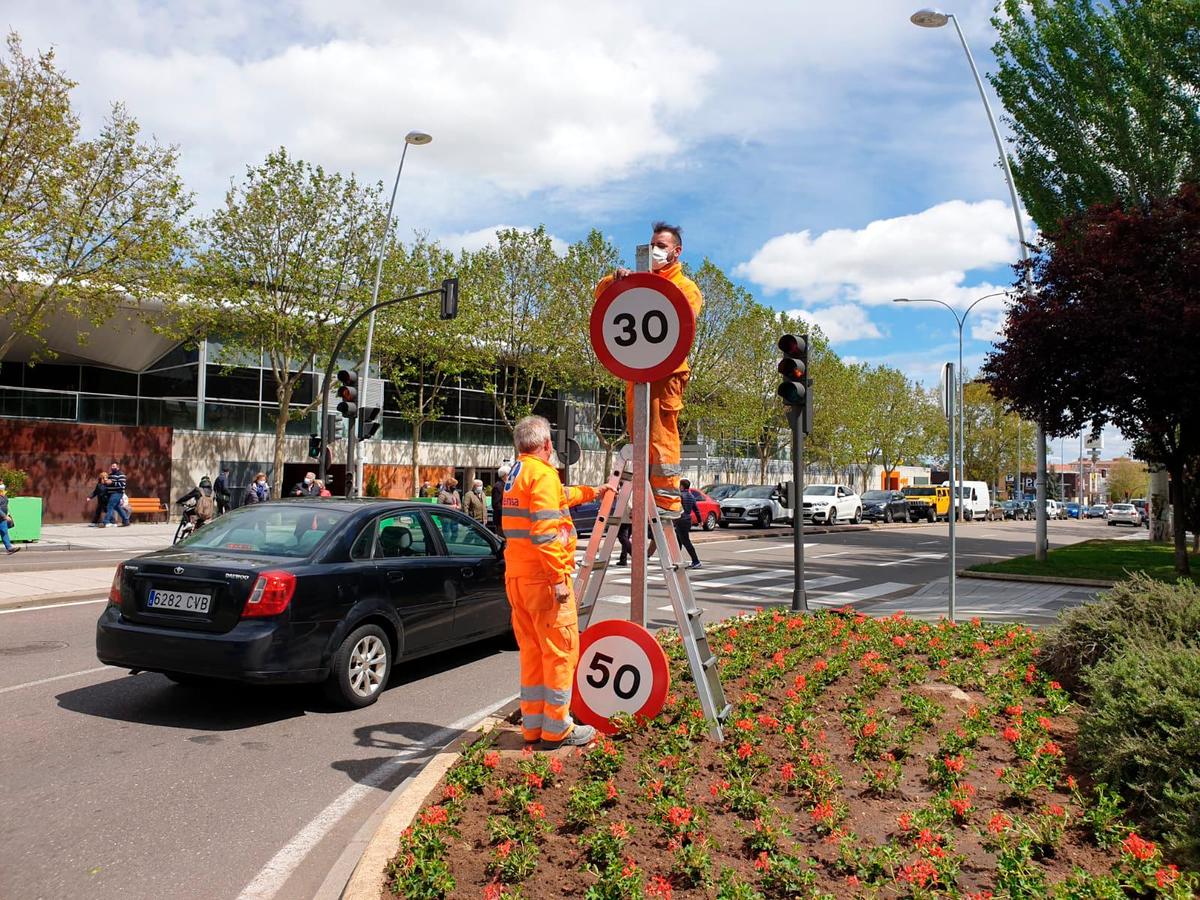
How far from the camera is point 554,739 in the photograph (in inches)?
187

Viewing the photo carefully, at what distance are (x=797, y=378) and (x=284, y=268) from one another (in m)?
22.0

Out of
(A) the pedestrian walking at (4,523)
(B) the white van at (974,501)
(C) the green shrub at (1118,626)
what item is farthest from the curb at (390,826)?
(B) the white van at (974,501)

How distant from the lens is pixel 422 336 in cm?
3353

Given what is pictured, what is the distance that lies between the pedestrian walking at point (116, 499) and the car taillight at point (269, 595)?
23969 mm

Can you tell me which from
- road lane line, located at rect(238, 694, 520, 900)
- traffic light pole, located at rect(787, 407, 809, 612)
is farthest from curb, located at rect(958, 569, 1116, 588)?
road lane line, located at rect(238, 694, 520, 900)

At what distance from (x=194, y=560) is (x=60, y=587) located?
25.2 feet

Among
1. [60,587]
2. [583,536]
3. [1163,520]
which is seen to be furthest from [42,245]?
[1163,520]

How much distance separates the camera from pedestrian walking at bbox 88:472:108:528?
26438mm

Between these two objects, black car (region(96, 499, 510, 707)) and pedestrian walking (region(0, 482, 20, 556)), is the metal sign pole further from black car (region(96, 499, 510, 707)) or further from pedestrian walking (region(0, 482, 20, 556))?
pedestrian walking (region(0, 482, 20, 556))

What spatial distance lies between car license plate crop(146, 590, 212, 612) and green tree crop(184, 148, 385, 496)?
74.7 feet

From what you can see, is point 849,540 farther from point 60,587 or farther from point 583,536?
point 60,587

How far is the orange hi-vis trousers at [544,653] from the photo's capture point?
470 centimetres

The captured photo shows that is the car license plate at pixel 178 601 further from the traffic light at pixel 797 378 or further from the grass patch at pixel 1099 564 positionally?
the grass patch at pixel 1099 564

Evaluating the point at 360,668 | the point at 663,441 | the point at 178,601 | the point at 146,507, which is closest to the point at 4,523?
the point at 146,507
